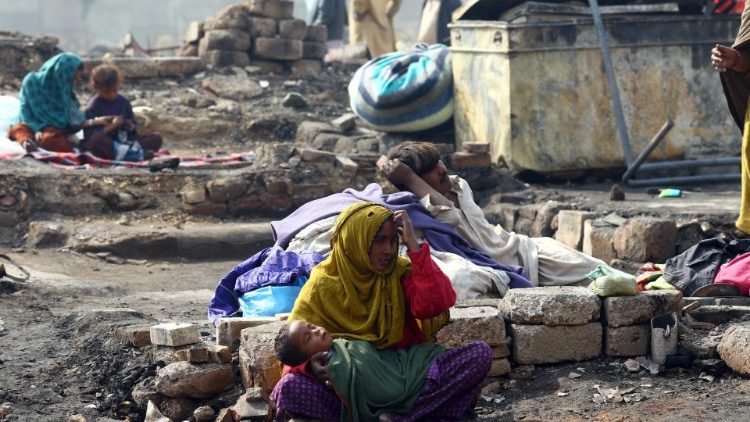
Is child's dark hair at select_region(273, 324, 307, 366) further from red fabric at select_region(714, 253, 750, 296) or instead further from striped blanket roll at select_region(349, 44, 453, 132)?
striped blanket roll at select_region(349, 44, 453, 132)

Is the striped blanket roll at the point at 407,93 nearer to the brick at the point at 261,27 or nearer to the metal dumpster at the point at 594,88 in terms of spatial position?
the metal dumpster at the point at 594,88

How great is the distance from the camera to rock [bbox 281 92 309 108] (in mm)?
14586

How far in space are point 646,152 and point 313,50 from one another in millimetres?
7405

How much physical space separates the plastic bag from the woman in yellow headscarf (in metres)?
0.93

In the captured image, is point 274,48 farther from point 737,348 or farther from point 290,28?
point 737,348

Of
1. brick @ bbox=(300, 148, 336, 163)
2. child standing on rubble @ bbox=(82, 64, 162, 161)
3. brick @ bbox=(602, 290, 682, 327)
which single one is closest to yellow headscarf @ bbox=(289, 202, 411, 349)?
brick @ bbox=(602, 290, 682, 327)

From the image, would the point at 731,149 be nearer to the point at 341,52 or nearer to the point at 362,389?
the point at 362,389

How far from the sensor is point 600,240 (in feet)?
28.0

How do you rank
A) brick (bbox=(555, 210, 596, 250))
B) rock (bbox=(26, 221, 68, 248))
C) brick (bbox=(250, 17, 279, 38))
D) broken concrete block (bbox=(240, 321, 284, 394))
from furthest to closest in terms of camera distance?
1. brick (bbox=(250, 17, 279, 38))
2. rock (bbox=(26, 221, 68, 248))
3. brick (bbox=(555, 210, 596, 250))
4. broken concrete block (bbox=(240, 321, 284, 394))

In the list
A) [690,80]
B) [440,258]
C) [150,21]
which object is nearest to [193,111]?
[690,80]

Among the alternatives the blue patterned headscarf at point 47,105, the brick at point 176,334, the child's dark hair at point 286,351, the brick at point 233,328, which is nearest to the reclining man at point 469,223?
the brick at point 233,328

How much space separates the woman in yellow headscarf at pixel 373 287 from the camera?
4910mm

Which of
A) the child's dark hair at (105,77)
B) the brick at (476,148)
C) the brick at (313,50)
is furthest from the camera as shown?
the brick at (313,50)

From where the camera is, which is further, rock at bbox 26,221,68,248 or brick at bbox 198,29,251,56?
brick at bbox 198,29,251,56
